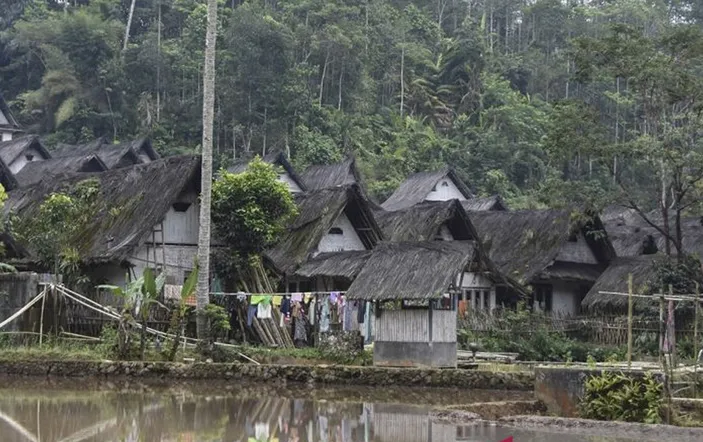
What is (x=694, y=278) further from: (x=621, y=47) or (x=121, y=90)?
(x=121, y=90)

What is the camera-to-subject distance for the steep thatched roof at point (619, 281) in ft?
104

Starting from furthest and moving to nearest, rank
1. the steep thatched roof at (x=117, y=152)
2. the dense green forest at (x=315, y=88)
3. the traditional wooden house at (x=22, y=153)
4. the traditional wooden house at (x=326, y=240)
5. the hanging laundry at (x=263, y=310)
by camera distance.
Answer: the dense green forest at (x=315, y=88)
the traditional wooden house at (x=22, y=153)
the steep thatched roof at (x=117, y=152)
the traditional wooden house at (x=326, y=240)
the hanging laundry at (x=263, y=310)

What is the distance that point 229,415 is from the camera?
1733 cm

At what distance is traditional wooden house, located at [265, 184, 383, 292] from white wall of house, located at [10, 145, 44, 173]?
69.3ft

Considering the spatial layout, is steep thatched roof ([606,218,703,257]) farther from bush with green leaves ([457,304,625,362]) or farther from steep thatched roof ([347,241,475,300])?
steep thatched roof ([347,241,475,300])

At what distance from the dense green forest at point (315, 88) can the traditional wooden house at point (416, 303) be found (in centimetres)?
2691

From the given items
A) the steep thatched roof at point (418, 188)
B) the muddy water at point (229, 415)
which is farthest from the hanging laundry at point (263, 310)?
the steep thatched roof at point (418, 188)

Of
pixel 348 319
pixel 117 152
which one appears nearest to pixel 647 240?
pixel 348 319

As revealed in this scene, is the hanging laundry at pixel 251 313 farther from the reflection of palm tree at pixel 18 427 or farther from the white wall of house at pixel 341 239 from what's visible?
the reflection of palm tree at pixel 18 427

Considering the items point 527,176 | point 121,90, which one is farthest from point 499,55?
point 121,90

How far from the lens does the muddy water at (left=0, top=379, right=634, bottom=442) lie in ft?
49.8

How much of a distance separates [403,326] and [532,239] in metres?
11.4

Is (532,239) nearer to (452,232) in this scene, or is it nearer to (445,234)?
(452,232)

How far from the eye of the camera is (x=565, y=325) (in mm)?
29953
